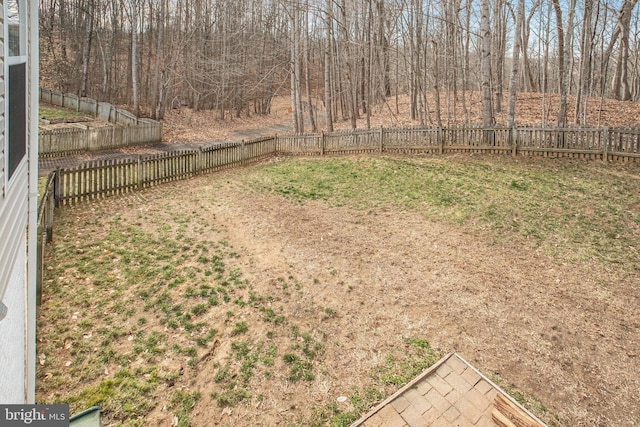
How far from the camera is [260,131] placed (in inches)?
1216

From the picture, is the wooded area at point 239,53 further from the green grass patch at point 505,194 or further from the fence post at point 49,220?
the fence post at point 49,220

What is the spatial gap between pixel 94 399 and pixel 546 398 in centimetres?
491

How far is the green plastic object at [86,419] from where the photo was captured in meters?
3.39

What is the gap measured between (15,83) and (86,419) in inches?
115

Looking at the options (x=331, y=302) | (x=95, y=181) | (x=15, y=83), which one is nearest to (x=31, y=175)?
(x=15, y=83)

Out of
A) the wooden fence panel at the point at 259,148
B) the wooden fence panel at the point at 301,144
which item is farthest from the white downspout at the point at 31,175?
the wooden fence panel at the point at 301,144

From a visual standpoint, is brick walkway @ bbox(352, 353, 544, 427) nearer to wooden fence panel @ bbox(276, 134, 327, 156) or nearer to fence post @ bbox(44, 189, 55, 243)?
fence post @ bbox(44, 189, 55, 243)

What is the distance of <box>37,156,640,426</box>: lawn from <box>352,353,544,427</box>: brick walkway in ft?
0.67

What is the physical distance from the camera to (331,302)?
597 centimetres

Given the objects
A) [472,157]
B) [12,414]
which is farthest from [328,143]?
[12,414]

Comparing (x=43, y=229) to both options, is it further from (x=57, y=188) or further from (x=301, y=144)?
(x=301, y=144)

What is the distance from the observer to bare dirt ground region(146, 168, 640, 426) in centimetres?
432

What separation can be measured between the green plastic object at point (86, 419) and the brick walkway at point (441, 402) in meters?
2.42

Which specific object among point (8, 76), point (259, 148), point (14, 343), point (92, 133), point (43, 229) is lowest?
point (14, 343)
